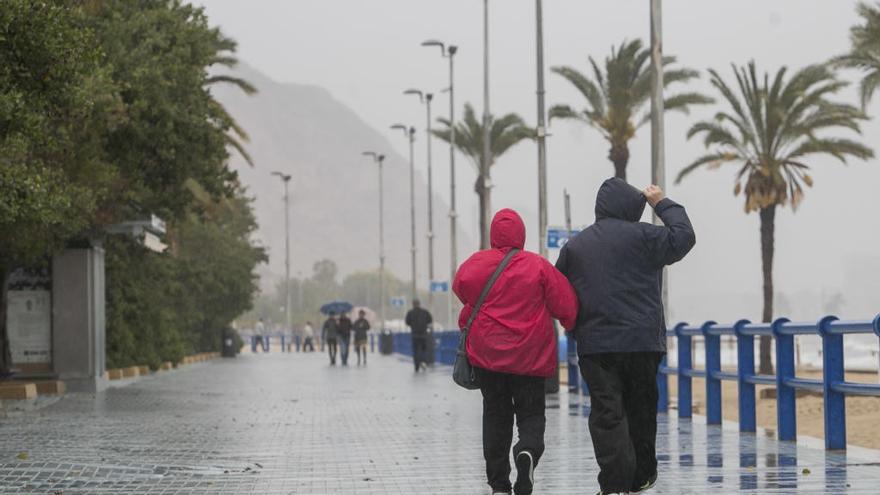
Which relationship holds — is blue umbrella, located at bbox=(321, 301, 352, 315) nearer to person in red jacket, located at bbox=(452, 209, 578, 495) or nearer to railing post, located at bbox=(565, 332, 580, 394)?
railing post, located at bbox=(565, 332, 580, 394)

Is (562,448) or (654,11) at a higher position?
(654,11)

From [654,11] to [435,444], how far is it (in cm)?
1372

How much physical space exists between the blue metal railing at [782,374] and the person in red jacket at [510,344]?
138 inches

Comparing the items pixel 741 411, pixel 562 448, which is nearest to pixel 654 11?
pixel 741 411

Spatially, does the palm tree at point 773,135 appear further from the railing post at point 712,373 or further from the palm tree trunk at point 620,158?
the railing post at point 712,373

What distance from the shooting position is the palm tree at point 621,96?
45.8 meters

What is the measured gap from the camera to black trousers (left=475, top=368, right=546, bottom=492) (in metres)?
8.99

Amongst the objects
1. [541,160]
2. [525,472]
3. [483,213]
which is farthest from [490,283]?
[483,213]

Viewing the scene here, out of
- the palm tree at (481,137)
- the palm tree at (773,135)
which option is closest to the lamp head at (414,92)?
the palm tree at (481,137)

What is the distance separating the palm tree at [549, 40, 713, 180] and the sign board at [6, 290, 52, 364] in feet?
73.6

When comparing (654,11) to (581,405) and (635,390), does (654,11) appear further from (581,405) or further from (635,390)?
(635,390)

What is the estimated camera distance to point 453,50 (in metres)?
60.8

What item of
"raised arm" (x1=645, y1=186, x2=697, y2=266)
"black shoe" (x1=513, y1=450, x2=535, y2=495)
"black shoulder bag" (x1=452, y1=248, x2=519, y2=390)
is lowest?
"black shoe" (x1=513, y1=450, x2=535, y2=495)

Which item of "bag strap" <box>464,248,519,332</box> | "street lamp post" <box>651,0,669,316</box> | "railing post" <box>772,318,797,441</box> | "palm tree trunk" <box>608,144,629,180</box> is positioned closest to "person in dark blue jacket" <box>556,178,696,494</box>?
"bag strap" <box>464,248,519,332</box>
